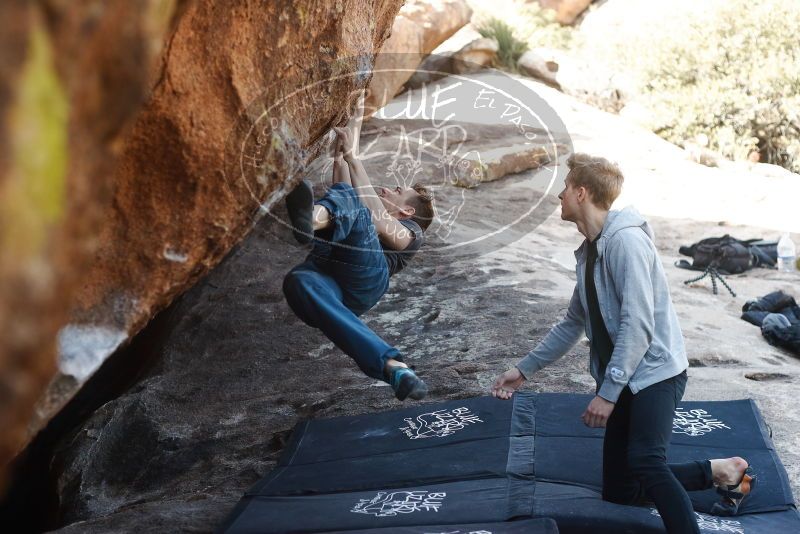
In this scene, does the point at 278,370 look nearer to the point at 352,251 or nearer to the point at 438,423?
the point at 438,423

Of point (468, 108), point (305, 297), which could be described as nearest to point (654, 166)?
point (468, 108)

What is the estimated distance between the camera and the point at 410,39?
448 inches

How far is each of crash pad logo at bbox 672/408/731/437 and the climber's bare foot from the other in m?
0.78

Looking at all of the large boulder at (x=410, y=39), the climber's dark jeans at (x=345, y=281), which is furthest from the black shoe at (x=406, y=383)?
the large boulder at (x=410, y=39)

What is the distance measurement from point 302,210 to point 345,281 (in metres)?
0.70

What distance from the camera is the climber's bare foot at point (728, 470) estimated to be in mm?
3707

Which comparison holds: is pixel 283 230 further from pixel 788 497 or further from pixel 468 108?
pixel 788 497

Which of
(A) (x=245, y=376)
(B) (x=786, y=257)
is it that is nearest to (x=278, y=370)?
(A) (x=245, y=376)

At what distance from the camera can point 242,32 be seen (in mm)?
3432

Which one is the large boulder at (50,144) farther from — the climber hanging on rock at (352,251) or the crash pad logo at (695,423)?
the crash pad logo at (695,423)

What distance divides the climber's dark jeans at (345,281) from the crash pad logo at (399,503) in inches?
26.1

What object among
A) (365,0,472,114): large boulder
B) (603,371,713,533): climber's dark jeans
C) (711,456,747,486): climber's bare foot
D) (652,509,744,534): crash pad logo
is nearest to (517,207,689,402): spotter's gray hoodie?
(603,371,713,533): climber's dark jeans

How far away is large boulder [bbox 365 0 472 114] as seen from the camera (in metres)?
11.0

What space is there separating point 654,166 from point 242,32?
32.1ft
